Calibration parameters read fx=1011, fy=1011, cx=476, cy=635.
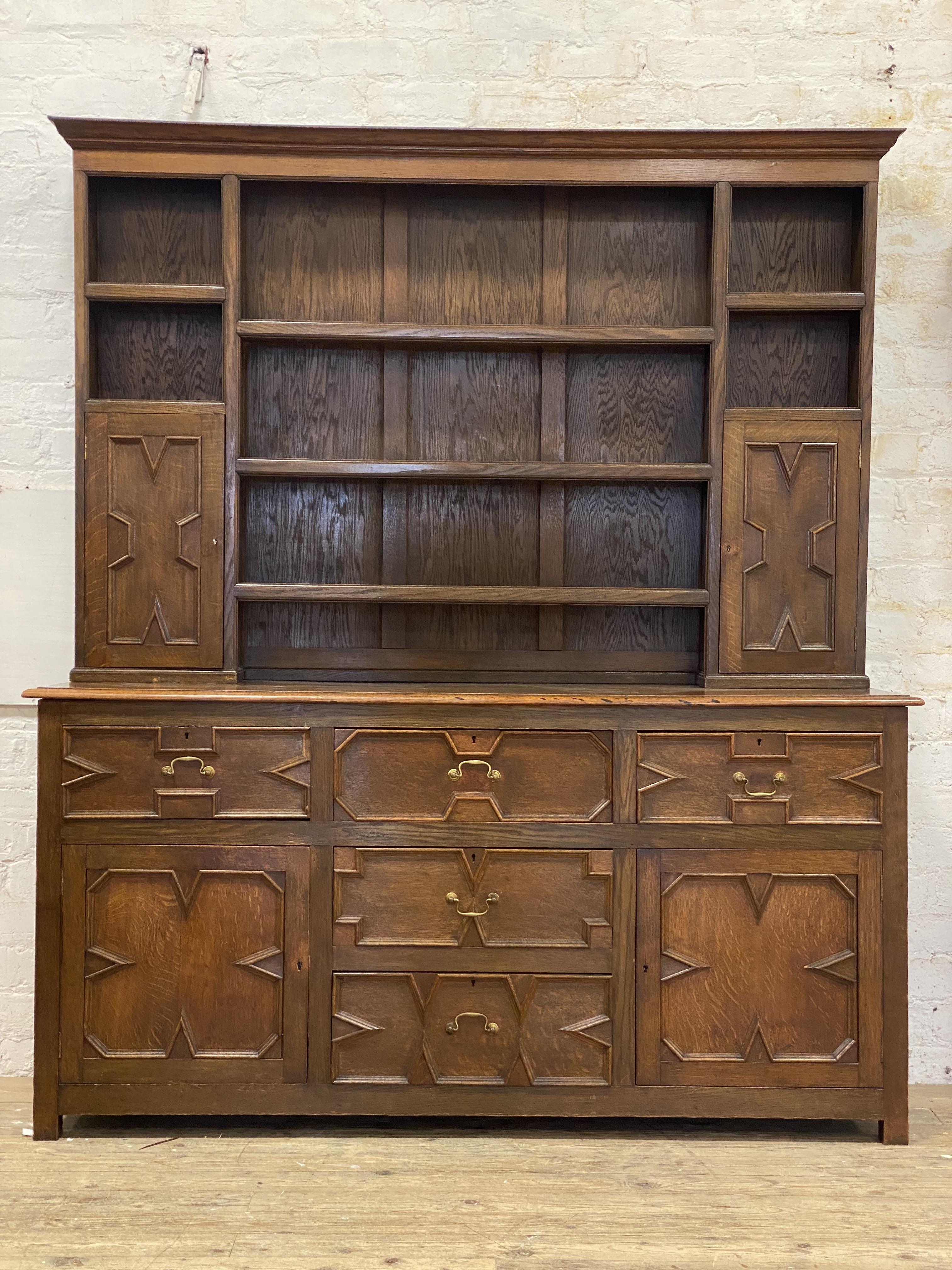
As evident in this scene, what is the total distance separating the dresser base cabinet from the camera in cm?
251

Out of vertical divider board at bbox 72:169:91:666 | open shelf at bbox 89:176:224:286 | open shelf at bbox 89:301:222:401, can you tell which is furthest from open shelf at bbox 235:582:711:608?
open shelf at bbox 89:176:224:286

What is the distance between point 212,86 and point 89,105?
0.37 metres

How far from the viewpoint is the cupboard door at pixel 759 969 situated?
2.52 m

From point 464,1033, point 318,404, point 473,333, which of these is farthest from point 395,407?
point 464,1033

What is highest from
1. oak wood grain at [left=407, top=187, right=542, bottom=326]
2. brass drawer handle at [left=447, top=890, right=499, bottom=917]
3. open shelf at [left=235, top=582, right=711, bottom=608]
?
oak wood grain at [left=407, top=187, right=542, bottom=326]

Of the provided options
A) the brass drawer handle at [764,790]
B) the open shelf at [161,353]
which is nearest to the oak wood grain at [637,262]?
the open shelf at [161,353]

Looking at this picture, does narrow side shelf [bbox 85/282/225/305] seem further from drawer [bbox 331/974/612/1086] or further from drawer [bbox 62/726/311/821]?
drawer [bbox 331/974/612/1086]

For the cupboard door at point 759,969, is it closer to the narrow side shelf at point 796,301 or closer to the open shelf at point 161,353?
the narrow side shelf at point 796,301

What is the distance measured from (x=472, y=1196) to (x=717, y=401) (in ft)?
6.75

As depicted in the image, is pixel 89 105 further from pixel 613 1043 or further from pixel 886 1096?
pixel 886 1096

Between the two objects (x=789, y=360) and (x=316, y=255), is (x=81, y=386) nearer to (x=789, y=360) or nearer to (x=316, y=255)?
(x=316, y=255)

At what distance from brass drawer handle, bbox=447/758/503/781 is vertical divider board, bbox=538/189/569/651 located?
573mm

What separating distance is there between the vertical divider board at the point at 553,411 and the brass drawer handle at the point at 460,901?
783 millimetres

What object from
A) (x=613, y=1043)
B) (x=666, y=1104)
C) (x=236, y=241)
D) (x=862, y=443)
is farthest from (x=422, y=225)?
(x=666, y=1104)
